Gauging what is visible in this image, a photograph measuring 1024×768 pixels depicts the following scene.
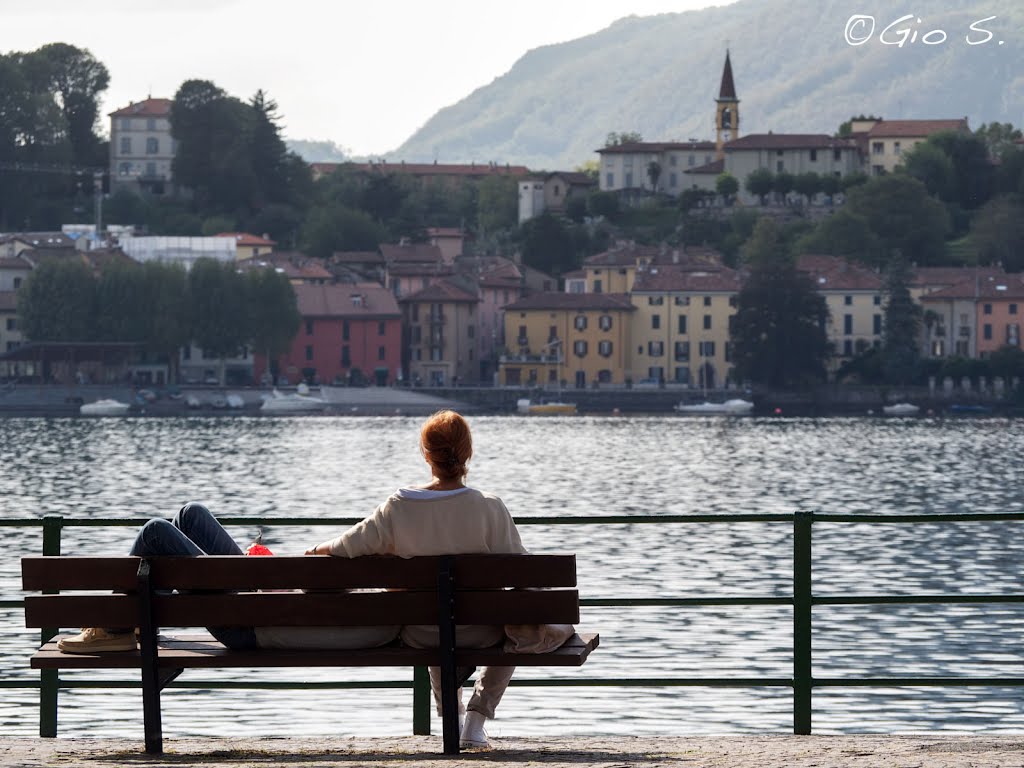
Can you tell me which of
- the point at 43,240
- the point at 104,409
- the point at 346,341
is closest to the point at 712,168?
the point at 346,341

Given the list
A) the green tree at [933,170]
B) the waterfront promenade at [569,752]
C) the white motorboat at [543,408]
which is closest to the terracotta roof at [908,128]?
the green tree at [933,170]

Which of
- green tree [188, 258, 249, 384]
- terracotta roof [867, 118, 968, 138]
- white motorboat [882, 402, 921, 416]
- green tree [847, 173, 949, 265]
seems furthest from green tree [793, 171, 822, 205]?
green tree [188, 258, 249, 384]

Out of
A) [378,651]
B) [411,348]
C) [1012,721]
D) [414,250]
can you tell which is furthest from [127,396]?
[378,651]

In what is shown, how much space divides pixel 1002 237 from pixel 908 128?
726 inches

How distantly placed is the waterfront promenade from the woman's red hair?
0.75m

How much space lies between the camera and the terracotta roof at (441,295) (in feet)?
333

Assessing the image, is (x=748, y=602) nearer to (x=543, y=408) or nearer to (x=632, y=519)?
(x=632, y=519)

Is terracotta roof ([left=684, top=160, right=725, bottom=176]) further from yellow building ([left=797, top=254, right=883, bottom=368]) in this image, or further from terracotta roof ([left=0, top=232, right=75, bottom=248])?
terracotta roof ([left=0, top=232, right=75, bottom=248])

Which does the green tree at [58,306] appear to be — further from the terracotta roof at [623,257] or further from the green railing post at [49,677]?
the green railing post at [49,677]

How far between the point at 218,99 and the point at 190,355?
2713 cm

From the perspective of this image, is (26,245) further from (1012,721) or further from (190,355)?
(1012,721)

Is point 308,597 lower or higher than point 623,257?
lower

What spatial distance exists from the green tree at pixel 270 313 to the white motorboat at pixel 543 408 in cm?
1093

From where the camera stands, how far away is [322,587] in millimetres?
5398
